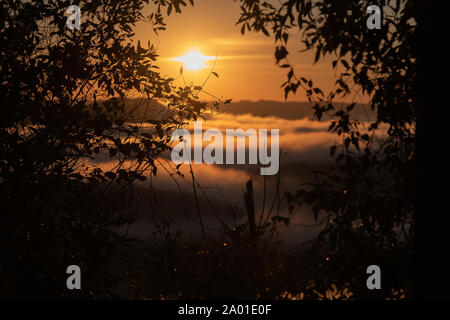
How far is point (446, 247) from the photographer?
500cm

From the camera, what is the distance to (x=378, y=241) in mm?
7590

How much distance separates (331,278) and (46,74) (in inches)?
207

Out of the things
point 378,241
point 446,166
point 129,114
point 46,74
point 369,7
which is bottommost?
point 378,241

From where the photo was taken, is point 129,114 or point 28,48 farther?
point 129,114
